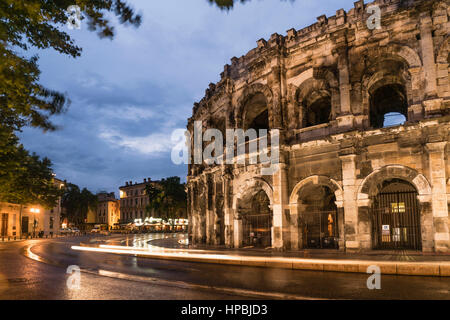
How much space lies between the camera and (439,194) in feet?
45.5

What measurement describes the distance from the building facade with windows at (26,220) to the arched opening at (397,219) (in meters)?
36.2

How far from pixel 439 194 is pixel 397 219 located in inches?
211

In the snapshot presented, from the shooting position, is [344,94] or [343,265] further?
[344,94]

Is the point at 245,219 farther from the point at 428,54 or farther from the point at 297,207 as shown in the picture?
the point at 428,54

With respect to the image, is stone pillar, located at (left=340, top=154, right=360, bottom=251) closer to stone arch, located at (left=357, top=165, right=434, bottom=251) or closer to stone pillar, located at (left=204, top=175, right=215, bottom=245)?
stone arch, located at (left=357, top=165, right=434, bottom=251)

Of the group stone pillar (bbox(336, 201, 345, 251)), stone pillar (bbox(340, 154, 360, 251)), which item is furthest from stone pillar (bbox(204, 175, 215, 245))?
stone pillar (bbox(340, 154, 360, 251))

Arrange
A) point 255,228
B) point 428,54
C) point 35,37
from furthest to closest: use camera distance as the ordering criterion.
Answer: point 255,228 → point 428,54 → point 35,37

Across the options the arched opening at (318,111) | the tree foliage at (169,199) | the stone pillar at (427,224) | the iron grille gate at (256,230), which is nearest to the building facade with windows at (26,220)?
the tree foliage at (169,199)

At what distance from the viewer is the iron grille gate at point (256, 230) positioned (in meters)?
21.1

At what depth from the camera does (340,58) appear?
1708 centimetres

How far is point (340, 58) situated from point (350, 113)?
2.81 meters

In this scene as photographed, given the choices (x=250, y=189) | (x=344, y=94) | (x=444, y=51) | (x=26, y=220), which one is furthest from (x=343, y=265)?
(x=26, y=220)

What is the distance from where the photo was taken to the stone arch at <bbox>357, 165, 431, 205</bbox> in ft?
47.0

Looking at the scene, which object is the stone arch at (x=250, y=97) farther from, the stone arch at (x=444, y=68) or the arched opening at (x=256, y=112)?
the stone arch at (x=444, y=68)
